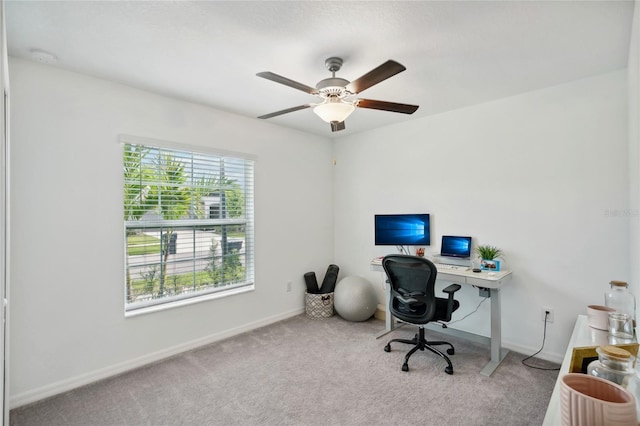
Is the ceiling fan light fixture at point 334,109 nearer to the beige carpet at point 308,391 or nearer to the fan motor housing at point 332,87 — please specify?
the fan motor housing at point 332,87

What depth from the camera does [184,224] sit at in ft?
10.6

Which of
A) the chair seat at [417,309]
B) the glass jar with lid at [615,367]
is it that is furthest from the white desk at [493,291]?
the glass jar with lid at [615,367]

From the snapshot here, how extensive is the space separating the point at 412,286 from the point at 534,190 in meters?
1.45

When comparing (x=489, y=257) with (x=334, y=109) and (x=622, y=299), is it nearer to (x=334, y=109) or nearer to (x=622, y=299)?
(x=622, y=299)

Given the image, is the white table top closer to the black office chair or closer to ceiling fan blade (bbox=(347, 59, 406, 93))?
the black office chair

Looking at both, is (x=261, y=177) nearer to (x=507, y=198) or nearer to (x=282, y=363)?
(x=282, y=363)

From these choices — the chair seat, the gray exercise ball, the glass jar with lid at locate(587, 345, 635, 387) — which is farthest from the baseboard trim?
the glass jar with lid at locate(587, 345, 635, 387)

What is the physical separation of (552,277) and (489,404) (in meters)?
1.32

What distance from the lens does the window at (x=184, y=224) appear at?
9.59ft

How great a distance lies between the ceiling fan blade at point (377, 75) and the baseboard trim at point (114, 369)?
2.78 m

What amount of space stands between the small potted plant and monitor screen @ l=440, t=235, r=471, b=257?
5.1 inches

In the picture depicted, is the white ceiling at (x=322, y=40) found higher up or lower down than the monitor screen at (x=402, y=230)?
higher up

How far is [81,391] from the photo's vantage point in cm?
247

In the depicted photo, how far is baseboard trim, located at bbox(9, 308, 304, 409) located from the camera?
2328 millimetres
